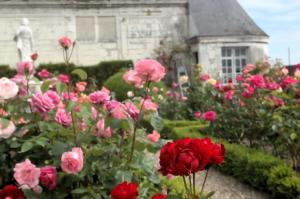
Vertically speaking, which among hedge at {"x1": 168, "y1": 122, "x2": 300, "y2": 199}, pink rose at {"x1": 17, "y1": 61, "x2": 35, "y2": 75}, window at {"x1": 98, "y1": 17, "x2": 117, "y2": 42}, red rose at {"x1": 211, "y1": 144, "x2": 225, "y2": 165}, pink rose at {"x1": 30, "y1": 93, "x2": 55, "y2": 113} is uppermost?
window at {"x1": 98, "y1": 17, "x2": 117, "y2": 42}

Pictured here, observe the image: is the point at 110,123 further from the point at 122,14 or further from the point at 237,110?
the point at 122,14

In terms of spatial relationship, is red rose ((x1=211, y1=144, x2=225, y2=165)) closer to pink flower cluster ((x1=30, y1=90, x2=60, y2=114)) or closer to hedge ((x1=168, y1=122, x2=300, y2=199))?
pink flower cluster ((x1=30, y1=90, x2=60, y2=114))

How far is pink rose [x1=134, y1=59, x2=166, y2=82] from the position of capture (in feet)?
7.11

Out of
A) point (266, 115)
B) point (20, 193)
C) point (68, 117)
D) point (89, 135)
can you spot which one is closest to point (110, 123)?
point (89, 135)

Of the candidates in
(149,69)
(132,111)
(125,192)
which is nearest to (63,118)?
(132,111)

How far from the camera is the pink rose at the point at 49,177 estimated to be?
2127 mm

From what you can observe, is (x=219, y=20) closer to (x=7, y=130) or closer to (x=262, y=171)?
(x=262, y=171)

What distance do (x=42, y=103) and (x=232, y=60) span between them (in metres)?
16.7

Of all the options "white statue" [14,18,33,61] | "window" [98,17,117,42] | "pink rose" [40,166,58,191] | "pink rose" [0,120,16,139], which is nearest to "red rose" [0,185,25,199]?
"pink rose" [40,166,58,191]

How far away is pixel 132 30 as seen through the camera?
60.7 ft

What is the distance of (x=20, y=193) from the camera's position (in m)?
2.03

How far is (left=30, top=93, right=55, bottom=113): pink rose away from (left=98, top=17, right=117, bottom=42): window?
52.9 ft

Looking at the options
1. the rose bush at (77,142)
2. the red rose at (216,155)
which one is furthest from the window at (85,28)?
the red rose at (216,155)

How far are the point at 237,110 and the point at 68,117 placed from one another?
3717mm
